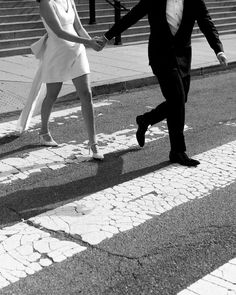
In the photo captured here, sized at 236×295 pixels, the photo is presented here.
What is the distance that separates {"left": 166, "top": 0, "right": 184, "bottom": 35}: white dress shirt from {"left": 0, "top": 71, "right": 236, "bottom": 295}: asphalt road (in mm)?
1294

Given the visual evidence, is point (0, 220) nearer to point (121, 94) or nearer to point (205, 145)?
point (205, 145)

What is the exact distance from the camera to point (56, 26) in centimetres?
526

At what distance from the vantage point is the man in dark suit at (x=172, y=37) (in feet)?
16.8

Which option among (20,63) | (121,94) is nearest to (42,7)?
(121,94)

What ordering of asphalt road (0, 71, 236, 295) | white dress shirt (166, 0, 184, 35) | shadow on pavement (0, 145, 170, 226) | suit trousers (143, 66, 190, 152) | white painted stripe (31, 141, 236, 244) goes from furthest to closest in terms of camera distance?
suit trousers (143, 66, 190, 152), white dress shirt (166, 0, 184, 35), shadow on pavement (0, 145, 170, 226), white painted stripe (31, 141, 236, 244), asphalt road (0, 71, 236, 295)

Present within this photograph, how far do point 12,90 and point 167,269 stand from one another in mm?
5679

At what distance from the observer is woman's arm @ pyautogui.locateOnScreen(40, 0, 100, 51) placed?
206 inches

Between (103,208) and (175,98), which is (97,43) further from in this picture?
(103,208)

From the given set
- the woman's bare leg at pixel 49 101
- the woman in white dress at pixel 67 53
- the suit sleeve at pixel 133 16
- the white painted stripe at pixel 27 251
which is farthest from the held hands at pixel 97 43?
the white painted stripe at pixel 27 251

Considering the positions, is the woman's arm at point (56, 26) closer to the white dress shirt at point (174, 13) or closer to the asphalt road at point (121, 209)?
the white dress shirt at point (174, 13)

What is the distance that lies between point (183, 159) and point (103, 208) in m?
1.31

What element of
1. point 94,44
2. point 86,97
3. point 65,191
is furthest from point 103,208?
point 94,44

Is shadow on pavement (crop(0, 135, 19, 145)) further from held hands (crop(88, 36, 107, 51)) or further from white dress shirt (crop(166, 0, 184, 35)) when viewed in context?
white dress shirt (crop(166, 0, 184, 35))

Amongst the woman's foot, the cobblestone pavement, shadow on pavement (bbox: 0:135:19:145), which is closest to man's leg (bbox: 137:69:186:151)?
the cobblestone pavement
